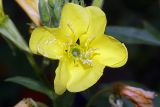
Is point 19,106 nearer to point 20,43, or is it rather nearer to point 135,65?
point 20,43

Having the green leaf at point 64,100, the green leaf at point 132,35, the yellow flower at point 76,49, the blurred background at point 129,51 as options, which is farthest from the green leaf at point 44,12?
the blurred background at point 129,51

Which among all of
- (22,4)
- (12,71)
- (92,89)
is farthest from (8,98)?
(22,4)

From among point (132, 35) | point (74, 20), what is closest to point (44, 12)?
point (74, 20)

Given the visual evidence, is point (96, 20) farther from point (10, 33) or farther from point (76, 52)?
point (10, 33)

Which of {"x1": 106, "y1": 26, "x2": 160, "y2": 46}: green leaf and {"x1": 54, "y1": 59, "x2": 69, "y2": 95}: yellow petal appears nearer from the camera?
{"x1": 54, "y1": 59, "x2": 69, "y2": 95}: yellow petal

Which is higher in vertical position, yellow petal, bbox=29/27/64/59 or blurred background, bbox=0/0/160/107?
yellow petal, bbox=29/27/64/59

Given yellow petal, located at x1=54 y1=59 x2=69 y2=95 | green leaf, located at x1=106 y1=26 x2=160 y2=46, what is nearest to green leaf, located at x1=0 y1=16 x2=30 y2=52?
yellow petal, located at x1=54 y1=59 x2=69 y2=95

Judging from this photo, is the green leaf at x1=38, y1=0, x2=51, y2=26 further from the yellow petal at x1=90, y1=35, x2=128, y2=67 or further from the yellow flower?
the yellow petal at x1=90, y1=35, x2=128, y2=67
